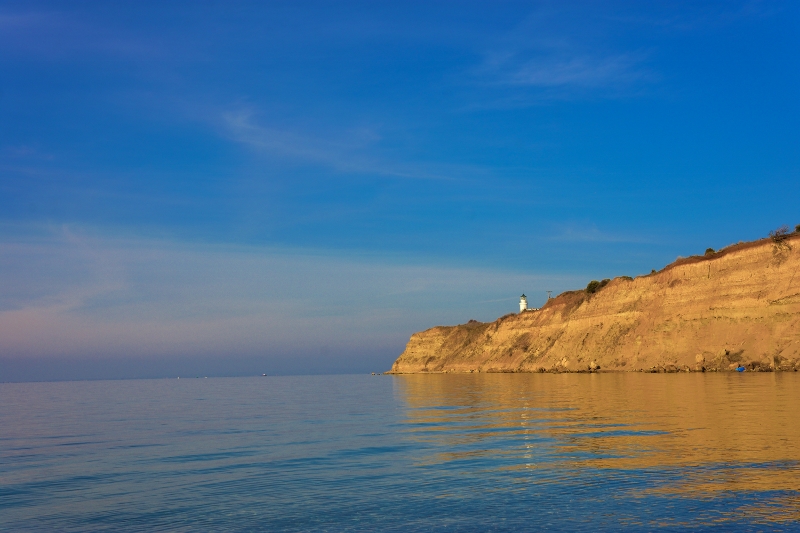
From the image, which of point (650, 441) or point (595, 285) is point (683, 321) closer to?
point (595, 285)

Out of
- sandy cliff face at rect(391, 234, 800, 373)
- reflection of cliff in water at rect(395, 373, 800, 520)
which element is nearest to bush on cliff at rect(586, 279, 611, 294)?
sandy cliff face at rect(391, 234, 800, 373)

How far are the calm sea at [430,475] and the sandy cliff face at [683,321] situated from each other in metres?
48.3

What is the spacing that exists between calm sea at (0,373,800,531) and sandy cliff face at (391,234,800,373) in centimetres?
4827

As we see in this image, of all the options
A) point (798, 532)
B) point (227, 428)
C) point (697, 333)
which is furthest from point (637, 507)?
point (697, 333)

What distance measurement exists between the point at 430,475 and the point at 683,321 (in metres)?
77.5

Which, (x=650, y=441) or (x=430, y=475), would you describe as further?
(x=650, y=441)

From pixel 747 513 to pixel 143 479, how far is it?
12.8m

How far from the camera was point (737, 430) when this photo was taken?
19.2 meters

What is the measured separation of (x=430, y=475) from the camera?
14539mm

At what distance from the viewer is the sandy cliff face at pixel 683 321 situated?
70062mm

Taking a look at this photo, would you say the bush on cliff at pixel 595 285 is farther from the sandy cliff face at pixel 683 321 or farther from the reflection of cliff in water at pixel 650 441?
the reflection of cliff in water at pixel 650 441

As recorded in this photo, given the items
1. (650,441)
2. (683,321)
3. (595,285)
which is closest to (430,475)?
(650,441)

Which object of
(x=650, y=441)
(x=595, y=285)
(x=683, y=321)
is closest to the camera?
(x=650, y=441)

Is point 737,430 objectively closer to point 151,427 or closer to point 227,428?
point 227,428
